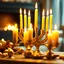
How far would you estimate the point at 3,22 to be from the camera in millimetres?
5008

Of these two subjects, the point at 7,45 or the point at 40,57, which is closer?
the point at 40,57

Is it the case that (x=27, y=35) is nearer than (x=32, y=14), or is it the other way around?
(x=27, y=35)

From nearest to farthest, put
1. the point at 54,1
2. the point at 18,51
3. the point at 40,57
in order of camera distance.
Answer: the point at 40,57, the point at 18,51, the point at 54,1

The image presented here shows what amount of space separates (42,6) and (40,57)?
10.7ft

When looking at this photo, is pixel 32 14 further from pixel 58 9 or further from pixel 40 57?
pixel 40 57

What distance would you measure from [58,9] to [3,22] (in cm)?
125

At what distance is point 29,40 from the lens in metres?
1.81

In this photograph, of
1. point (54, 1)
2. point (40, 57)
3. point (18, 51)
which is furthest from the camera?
point (54, 1)

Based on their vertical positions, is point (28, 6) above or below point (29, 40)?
above

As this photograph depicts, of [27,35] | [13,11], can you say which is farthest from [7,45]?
[13,11]

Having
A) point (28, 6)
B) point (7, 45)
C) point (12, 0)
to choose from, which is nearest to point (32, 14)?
point (28, 6)

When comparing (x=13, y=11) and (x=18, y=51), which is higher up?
(x=13, y=11)

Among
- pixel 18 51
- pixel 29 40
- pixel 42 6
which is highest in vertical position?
pixel 42 6

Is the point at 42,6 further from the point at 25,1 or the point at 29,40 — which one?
the point at 29,40
